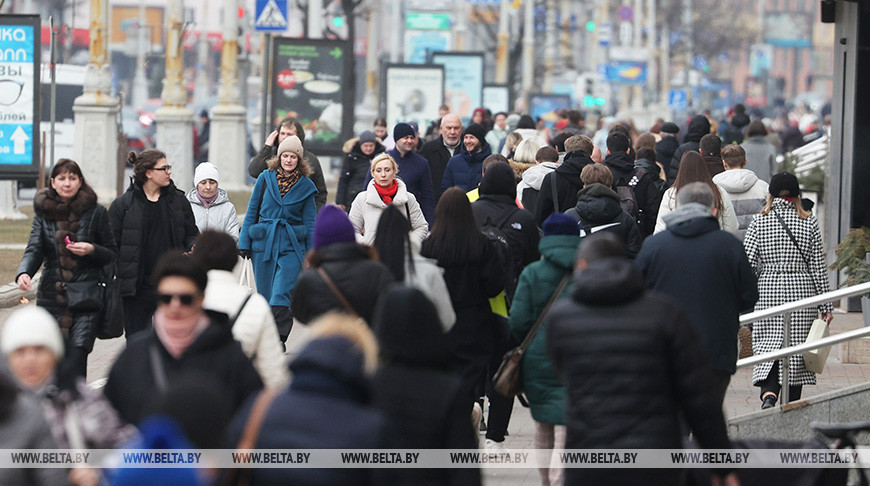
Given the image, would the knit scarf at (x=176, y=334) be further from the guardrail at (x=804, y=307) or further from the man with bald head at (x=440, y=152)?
the man with bald head at (x=440, y=152)

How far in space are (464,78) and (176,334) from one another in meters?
26.8

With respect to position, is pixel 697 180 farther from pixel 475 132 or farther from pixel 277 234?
pixel 475 132

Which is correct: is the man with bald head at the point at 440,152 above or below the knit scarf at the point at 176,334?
above

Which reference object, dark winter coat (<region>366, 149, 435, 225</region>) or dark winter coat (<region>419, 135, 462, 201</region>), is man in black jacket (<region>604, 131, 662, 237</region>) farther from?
dark winter coat (<region>419, 135, 462, 201</region>)

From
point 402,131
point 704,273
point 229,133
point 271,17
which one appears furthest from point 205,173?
point 229,133

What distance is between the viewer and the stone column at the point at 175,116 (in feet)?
86.4

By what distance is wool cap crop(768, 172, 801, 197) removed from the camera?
35.2ft

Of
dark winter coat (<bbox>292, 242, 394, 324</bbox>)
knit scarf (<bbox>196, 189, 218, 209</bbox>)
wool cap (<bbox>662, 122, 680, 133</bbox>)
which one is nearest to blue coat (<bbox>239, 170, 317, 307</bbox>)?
knit scarf (<bbox>196, 189, 218, 209</bbox>)

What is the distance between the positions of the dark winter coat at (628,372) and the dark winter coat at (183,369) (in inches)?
42.0

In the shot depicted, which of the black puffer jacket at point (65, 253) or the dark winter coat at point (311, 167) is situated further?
A: the dark winter coat at point (311, 167)

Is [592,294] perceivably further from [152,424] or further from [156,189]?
[156,189]

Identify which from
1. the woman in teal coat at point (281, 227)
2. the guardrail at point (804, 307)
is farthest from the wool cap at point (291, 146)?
the guardrail at point (804, 307)

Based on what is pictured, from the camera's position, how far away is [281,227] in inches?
460

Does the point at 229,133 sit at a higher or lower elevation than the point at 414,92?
lower
